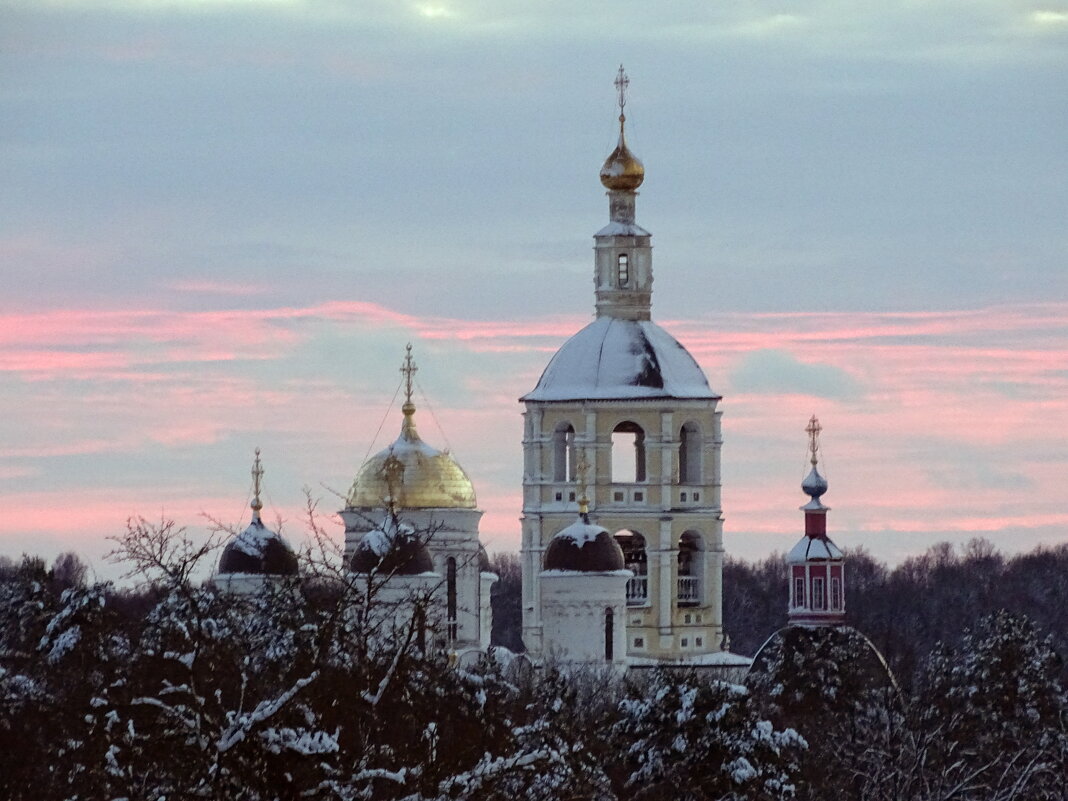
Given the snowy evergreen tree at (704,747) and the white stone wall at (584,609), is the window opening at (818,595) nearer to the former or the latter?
the white stone wall at (584,609)

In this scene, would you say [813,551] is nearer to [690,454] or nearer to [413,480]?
[690,454]

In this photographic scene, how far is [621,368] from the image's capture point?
2470 inches

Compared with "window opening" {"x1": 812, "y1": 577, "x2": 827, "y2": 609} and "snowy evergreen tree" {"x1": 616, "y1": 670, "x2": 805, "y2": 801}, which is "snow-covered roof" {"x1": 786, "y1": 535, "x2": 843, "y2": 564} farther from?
"snowy evergreen tree" {"x1": 616, "y1": 670, "x2": 805, "y2": 801}

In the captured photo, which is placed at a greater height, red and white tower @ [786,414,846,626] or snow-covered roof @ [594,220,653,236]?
snow-covered roof @ [594,220,653,236]

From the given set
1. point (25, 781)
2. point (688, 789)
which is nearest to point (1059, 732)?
point (688, 789)

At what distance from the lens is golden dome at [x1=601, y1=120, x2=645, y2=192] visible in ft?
211

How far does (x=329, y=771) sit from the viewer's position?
2544 cm

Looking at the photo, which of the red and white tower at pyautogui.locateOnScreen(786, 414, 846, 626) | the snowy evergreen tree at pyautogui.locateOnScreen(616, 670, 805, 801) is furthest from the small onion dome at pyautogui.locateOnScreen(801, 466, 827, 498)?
→ the snowy evergreen tree at pyautogui.locateOnScreen(616, 670, 805, 801)

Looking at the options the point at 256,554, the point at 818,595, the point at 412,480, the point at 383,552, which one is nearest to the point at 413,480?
the point at 412,480

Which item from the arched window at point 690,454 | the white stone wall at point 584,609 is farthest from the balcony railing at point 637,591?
the white stone wall at point 584,609

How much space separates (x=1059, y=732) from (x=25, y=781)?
19249 mm

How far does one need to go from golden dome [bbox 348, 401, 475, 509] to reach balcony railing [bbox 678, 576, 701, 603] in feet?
15.8

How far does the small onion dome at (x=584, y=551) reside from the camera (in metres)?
58.2

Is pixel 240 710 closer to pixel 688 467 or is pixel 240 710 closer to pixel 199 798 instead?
pixel 199 798
